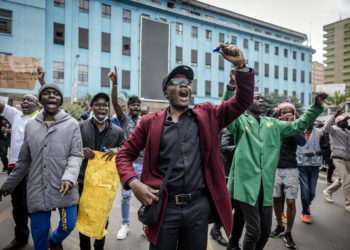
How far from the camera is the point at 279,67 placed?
130 feet

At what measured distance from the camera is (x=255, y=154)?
9.92ft

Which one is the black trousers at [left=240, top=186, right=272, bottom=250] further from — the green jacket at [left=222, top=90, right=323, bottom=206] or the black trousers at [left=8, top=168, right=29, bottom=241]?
the black trousers at [left=8, top=168, right=29, bottom=241]

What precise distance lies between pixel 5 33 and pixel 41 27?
3.06 metres

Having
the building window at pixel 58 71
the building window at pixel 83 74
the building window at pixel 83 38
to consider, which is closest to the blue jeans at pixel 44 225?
the building window at pixel 58 71

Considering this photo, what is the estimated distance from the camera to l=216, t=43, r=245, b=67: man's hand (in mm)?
Answer: 1884

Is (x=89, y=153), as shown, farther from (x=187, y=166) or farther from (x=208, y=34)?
(x=208, y=34)

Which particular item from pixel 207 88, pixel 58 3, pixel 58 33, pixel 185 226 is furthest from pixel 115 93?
pixel 207 88

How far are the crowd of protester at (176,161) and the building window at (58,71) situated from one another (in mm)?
22562

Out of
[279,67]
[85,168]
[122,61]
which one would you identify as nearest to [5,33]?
[122,61]

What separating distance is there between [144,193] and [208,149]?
618 mm

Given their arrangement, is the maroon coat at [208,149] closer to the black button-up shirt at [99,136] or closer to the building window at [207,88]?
the black button-up shirt at [99,136]

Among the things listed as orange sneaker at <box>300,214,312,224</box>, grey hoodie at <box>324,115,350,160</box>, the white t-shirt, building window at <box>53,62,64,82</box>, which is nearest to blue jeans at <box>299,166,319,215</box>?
orange sneaker at <box>300,214,312,224</box>

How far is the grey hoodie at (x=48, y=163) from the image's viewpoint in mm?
2623

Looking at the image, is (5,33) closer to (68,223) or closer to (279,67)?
(68,223)
